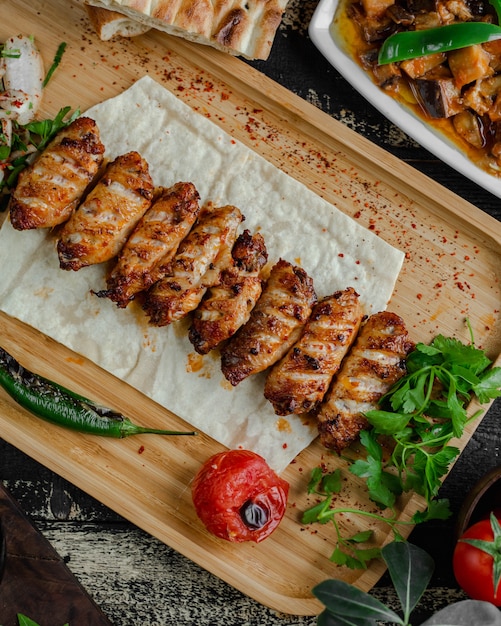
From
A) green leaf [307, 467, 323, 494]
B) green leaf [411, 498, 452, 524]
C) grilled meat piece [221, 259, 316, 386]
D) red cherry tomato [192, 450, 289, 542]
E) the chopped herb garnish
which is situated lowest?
red cherry tomato [192, 450, 289, 542]

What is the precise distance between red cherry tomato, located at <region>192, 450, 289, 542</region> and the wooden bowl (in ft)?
3.67

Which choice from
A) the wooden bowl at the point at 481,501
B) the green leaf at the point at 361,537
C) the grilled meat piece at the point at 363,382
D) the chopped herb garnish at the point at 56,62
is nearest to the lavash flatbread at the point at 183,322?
the grilled meat piece at the point at 363,382

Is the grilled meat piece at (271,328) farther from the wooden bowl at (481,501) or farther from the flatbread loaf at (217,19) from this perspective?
the flatbread loaf at (217,19)

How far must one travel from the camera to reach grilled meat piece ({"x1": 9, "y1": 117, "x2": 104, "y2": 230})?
447cm

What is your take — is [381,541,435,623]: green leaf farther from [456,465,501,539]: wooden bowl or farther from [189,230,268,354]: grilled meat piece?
[189,230,268,354]: grilled meat piece

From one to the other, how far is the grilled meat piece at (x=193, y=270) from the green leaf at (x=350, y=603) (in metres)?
1.79

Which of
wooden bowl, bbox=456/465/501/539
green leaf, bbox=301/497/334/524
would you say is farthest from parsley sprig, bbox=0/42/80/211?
wooden bowl, bbox=456/465/501/539

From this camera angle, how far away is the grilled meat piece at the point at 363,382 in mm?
4527

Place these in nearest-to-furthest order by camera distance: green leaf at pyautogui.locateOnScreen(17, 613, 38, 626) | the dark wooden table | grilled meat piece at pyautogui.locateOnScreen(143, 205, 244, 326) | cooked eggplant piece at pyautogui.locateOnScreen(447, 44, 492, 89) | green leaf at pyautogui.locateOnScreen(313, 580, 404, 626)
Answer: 1. green leaf at pyautogui.locateOnScreen(313, 580, 404, 626)
2. grilled meat piece at pyautogui.locateOnScreen(143, 205, 244, 326)
3. green leaf at pyautogui.locateOnScreen(17, 613, 38, 626)
4. cooked eggplant piece at pyautogui.locateOnScreen(447, 44, 492, 89)
5. the dark wooden table

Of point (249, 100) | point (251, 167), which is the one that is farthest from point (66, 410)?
point (249, 100)

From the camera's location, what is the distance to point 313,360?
4473 mm

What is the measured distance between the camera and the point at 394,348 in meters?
4.53

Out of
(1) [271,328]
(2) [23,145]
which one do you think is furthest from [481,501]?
(2) [23,145]

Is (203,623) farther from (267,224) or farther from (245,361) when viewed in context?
(267,224)
